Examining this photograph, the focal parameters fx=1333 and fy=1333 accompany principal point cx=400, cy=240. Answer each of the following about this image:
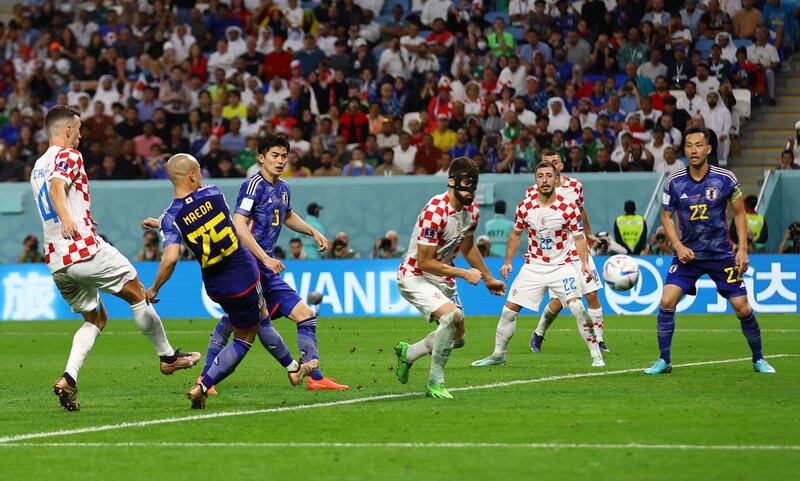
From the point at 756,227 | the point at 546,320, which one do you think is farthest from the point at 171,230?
the point at 756,227

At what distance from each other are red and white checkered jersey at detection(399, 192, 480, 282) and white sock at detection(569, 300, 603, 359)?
3377mm

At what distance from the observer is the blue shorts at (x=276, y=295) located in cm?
1203

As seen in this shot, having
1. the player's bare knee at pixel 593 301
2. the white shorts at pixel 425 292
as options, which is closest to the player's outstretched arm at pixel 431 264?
the white shorts at pixel 425 292

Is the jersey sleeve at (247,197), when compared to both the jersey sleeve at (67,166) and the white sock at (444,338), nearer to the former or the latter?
the jersey sleeve at (67,166)

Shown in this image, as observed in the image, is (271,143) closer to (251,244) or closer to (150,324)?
(251,244)

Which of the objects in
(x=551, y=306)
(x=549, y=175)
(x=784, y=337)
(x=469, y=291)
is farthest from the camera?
(x=469, y=291)

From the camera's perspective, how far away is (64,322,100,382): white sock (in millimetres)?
10414

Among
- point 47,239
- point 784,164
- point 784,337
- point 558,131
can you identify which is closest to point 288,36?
point 558,131

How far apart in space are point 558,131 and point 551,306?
9.66 meters

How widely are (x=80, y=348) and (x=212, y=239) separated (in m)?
1.58

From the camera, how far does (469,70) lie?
27719mm

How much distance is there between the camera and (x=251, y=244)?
11.6m

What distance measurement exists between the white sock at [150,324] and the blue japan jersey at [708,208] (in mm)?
4994

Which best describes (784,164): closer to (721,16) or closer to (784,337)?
(721,16)
